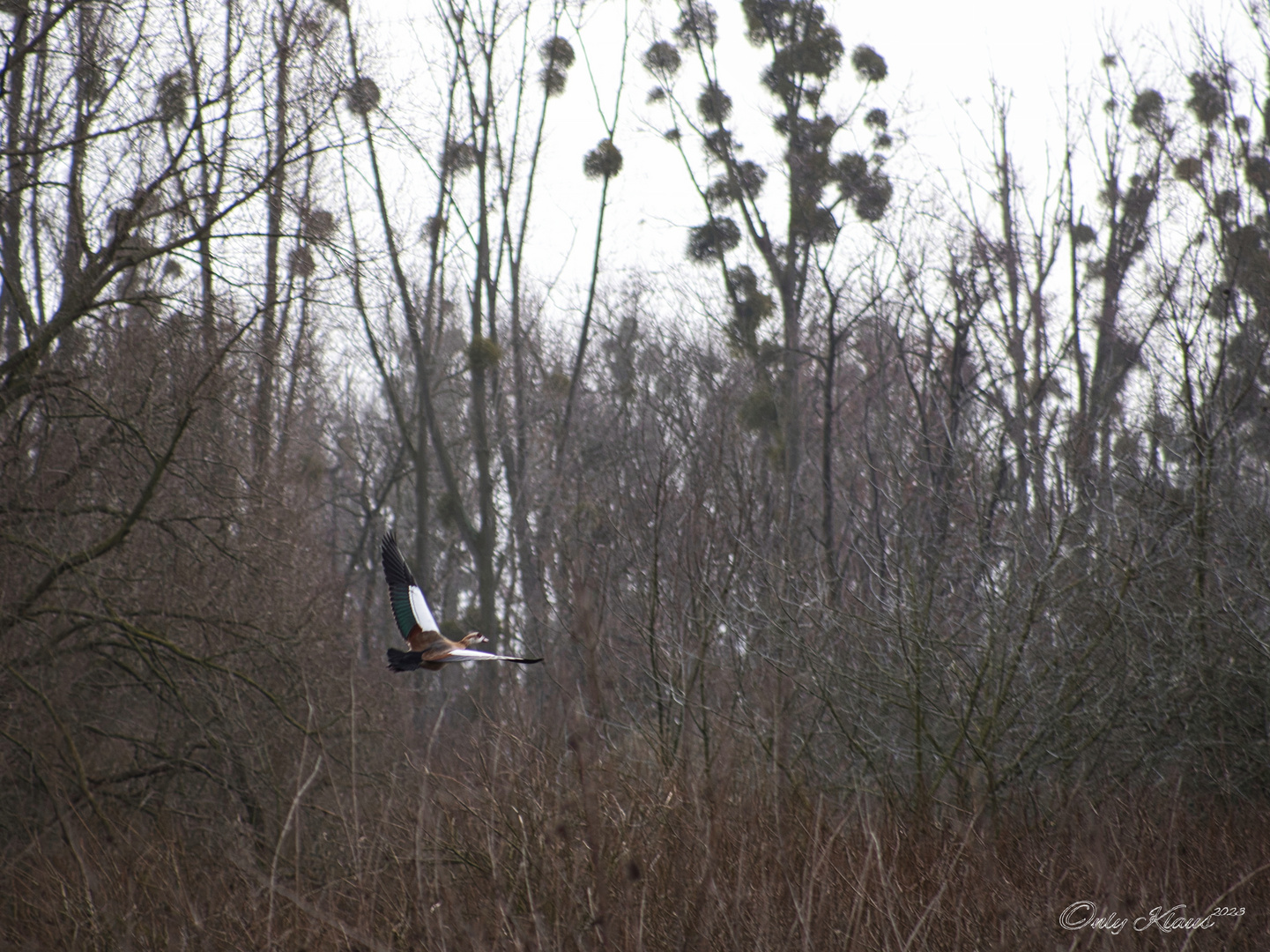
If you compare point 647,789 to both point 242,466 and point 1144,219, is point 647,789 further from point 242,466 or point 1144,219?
point 1144,219

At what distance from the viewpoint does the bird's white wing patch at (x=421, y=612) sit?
208 inches

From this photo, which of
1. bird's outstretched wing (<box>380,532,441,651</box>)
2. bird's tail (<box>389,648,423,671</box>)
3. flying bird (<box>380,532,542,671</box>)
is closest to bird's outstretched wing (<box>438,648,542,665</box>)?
flying bird (<box>380,532,542,671</box>)

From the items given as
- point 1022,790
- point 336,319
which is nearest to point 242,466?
point 336,319

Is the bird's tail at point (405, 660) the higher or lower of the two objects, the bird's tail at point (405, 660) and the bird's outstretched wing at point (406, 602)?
the lower

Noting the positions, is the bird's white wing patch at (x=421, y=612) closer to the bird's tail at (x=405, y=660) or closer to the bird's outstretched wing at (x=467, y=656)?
the bird's tail at (x=405, y=660)

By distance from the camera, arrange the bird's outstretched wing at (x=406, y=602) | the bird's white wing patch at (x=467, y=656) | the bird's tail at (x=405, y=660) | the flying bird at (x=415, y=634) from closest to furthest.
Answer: the bird's white wing patch at (x=467, y=656)
the flying bird at (x=415, y=634)
the bird's tail at (x=405, y=660)
the bird's outstretched wing at (x=406, y=602)

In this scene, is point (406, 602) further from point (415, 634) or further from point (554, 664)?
point (554, 664)

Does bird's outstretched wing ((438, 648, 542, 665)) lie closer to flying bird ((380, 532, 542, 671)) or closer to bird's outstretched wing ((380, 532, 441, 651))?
flying bird ((380, 532, 542, 671))

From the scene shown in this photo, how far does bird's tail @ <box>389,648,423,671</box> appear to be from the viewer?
15.2 feet

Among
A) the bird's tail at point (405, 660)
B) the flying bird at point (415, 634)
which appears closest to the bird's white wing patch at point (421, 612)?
the flying bird at point (415, 634)

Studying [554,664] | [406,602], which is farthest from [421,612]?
[554,664]

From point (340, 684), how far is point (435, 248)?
9723 mm

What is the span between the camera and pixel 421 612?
5.38m

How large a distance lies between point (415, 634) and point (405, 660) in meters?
0.55
